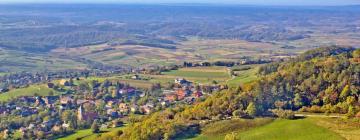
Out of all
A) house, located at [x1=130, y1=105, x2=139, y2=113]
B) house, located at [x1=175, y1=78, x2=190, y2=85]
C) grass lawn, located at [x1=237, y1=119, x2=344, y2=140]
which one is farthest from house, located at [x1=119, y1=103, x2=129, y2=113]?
grass lawn, located at [x1=237, y1=119, x2=344, y2=140]

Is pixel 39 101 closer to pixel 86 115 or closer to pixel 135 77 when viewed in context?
pixel 86 115

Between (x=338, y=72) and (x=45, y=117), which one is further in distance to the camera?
(x=45, y=117)

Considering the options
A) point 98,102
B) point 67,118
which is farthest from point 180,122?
point 98,102

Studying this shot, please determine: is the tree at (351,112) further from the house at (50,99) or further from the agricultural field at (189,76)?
the house at (50,99)

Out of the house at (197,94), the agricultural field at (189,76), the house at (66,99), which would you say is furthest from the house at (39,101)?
the house at (197,94)

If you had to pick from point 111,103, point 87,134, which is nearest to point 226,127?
point 87,134

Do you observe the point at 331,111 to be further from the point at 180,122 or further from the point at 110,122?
the point at 110,122

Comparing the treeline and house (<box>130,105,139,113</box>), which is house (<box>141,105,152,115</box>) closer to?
house (<box>130,105,139,113</box>)
